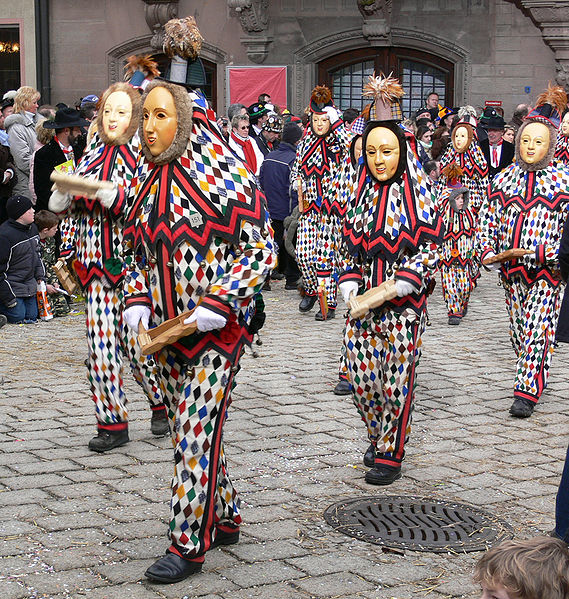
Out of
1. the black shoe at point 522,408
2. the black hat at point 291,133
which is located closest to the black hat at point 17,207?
the black hat at point 291,133

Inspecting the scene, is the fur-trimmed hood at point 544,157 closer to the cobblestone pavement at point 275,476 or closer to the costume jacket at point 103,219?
the cobblestone pavement at point 275,476

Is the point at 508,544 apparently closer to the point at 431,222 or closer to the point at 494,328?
the point at 431,222

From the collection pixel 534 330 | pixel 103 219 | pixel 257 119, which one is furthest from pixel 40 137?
pixel 534 330

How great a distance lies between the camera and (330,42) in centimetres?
2181

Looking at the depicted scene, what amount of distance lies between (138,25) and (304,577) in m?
19.6

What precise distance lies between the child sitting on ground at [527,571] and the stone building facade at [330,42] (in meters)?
18.3

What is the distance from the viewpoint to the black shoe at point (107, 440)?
6629 millimetres

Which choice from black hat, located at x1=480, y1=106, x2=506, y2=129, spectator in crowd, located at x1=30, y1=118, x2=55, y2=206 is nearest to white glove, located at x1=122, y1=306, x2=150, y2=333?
spectator in crowd, located at x1=30, y1=118, x2=55, y2=206

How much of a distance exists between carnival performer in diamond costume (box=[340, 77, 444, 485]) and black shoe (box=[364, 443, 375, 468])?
85 mm

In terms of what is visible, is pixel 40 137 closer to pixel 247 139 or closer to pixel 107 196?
pixel 247 139

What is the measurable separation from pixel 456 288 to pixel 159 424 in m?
5.05

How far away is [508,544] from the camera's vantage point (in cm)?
272

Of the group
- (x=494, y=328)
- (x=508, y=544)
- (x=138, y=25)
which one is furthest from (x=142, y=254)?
(x=138, y=25)

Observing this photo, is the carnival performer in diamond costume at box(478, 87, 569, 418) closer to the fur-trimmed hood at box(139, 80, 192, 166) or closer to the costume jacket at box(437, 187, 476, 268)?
the fur-trimmed hood at box(139, 80, 192, 166)
